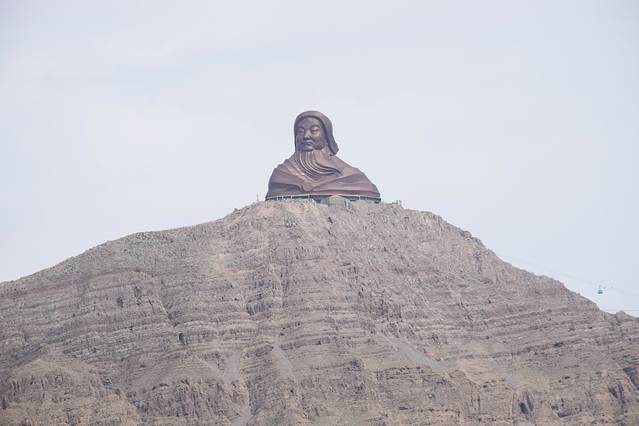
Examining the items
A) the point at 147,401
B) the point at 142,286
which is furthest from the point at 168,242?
the point at 147,401

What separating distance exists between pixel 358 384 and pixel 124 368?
17.2m

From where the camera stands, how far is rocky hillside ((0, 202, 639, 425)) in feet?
585

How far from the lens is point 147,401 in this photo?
587ft

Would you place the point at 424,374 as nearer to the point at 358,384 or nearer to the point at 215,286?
the point at 358,384

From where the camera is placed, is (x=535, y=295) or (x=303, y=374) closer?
(x=303, y=374)

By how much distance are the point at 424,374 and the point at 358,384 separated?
540 centimetres

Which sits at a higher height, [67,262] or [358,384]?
[67,262]

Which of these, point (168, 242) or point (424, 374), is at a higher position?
point (168, 242)

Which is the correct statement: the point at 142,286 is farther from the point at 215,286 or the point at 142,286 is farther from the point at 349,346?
the point at 349,346

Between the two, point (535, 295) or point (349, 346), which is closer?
point (349, 346)

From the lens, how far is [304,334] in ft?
598

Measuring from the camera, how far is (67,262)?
19562cm

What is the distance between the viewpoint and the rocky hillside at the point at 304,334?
585ft

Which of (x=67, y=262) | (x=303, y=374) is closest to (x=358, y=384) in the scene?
(x=303, y=374)
